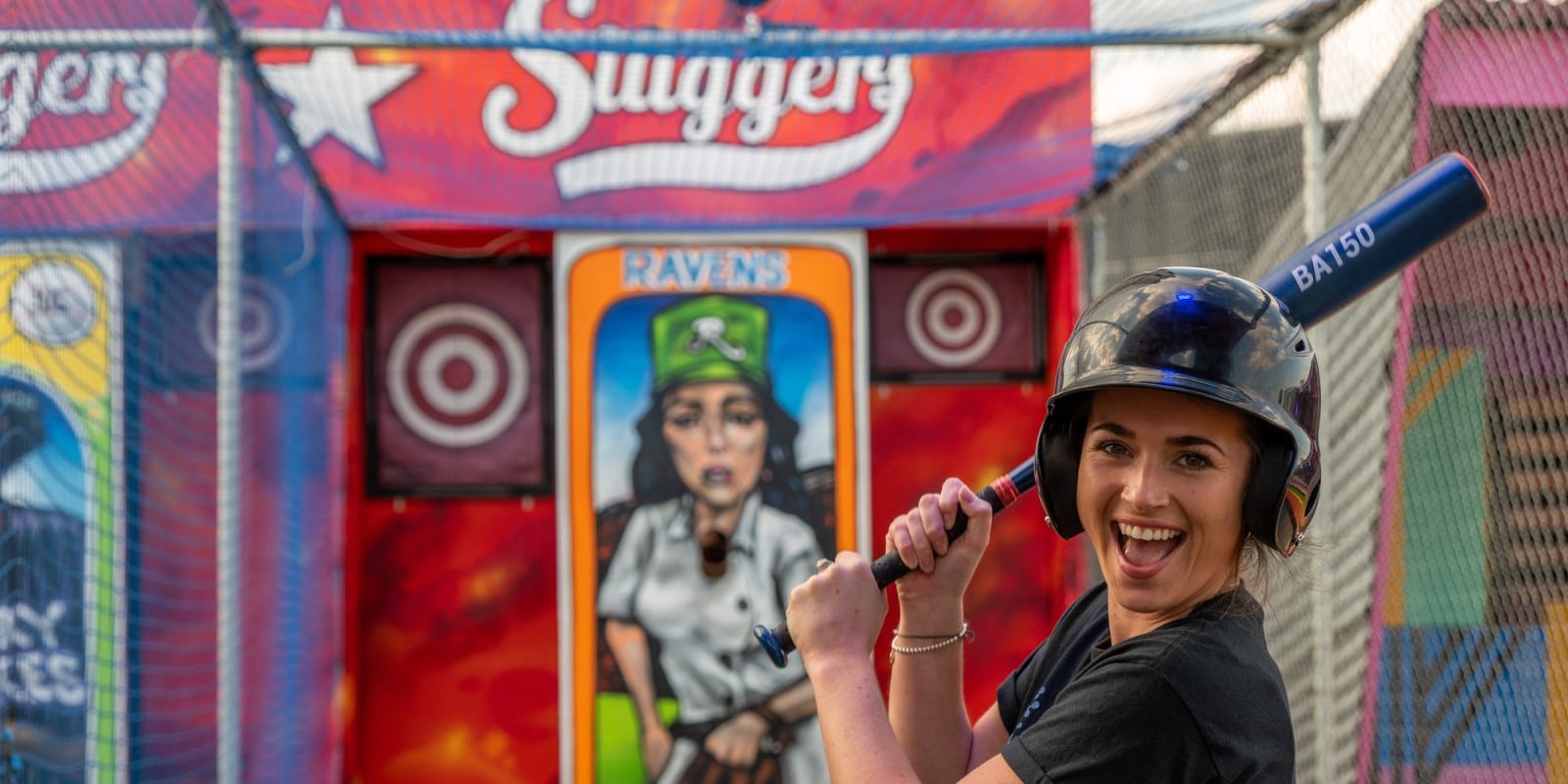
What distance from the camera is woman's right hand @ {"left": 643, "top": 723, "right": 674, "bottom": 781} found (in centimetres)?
521

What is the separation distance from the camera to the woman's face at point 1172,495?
1328 mm

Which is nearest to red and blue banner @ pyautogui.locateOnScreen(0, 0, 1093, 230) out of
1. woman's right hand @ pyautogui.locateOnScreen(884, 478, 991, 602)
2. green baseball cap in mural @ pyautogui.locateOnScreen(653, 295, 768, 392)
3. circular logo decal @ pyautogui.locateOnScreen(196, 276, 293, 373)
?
circular logo decal @ pyautogui.locateOnScreen(196, 276, 293, 373)

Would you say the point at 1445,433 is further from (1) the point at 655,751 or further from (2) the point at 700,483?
(1) the point at 655,751

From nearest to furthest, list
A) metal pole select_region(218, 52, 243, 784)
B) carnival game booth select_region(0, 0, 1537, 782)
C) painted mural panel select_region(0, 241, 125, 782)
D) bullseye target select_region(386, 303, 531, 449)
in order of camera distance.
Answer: painted mural panel select_region(0, 241, 125, 782) < metal pole select_region(218, 52, 243, 784) < carnival game booth select_region(0, 0, 1537, 782) < bullseye target select_region(386, 303, 531, 449)

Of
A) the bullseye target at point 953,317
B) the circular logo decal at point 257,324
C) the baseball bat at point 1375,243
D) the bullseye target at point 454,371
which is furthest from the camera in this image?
the bullseye target at point 953,317

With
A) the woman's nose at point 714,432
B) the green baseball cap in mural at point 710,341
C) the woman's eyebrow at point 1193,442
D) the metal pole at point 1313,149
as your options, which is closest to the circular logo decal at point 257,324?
the green baseball cap in mural at point 710,341

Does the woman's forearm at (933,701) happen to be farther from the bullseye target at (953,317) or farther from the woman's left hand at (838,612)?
the bullseye target at (953,317)

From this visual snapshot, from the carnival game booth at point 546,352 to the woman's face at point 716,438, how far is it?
15 millimetres

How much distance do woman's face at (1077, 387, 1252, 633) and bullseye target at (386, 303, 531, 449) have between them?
13.8 ft

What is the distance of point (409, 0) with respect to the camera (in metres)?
3.80

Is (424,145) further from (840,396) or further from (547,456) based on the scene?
(840,396)

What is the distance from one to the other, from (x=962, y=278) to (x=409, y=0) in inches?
101

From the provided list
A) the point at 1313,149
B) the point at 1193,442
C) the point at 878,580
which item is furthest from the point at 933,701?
the point at 1313,149

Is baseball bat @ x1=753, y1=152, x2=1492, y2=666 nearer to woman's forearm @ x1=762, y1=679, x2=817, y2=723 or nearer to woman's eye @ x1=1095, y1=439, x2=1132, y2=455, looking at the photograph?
woman's eye @ x1=1095, y1=439, x2=1132, y2=455
